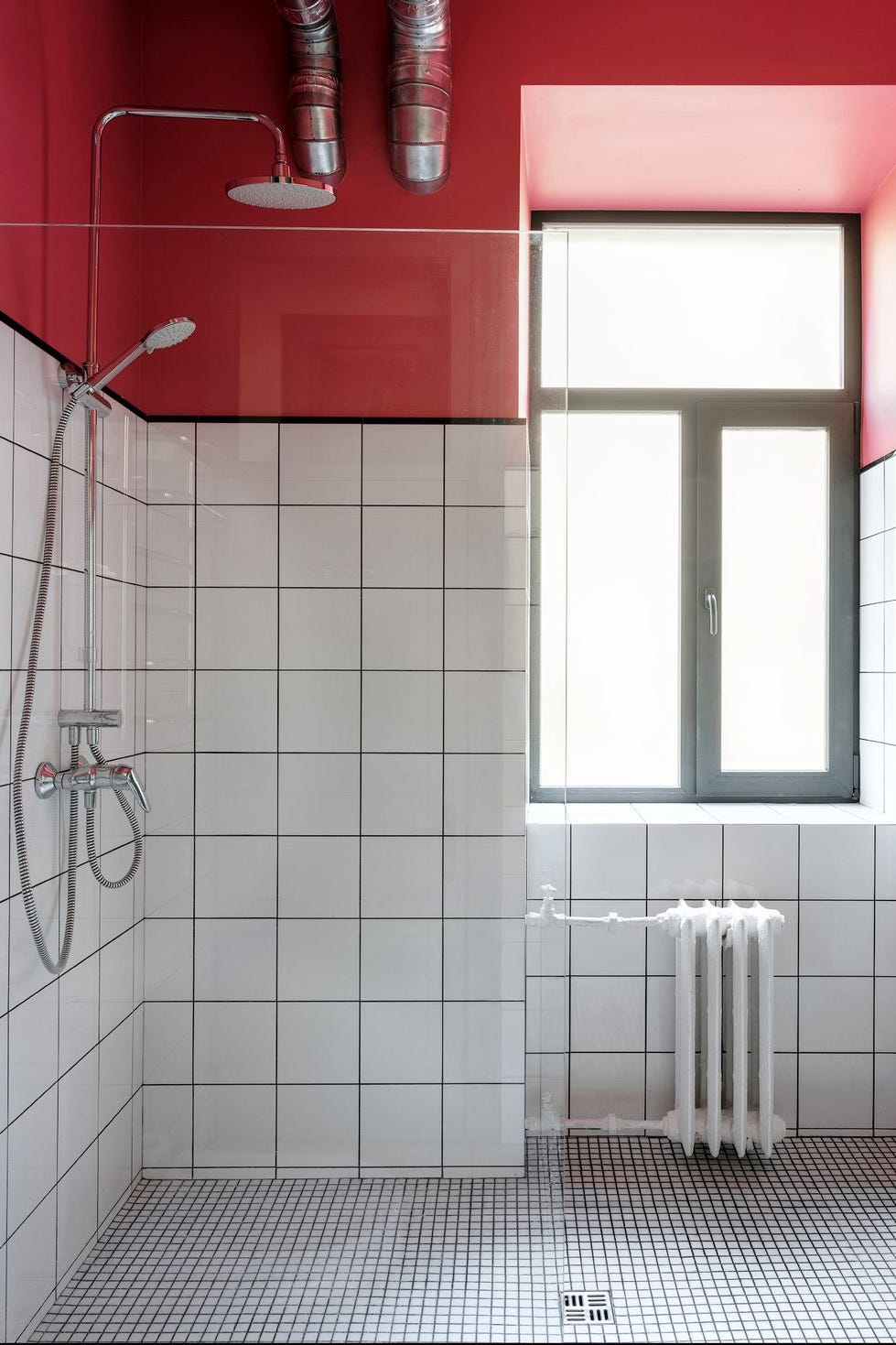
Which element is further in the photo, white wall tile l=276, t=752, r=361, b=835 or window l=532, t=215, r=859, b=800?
window l=532, t=215, r=859, b=800

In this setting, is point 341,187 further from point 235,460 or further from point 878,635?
point 878,635

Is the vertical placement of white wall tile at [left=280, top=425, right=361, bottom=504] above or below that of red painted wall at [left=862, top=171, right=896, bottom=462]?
below

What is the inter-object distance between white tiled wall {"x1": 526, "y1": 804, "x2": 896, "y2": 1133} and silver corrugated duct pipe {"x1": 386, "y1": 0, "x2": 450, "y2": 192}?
1.61m

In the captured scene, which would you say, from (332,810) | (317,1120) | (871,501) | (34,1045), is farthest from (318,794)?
(871,501)

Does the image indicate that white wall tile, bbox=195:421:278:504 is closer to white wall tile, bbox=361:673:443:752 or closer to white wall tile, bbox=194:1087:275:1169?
white wall tile, bbox=361:673:443:752

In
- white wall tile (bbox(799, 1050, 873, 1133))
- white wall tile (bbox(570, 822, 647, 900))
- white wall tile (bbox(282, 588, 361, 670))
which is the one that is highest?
white wall tile (bbox(282, 588, 361, 670))

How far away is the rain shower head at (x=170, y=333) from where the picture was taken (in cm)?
139

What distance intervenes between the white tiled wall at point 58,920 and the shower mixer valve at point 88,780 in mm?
22

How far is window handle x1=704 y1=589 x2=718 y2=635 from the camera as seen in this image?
2.62 metres

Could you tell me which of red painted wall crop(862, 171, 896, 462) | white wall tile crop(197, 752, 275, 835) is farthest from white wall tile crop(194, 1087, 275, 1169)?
red painted wall crop(862, 171, 896, 462)

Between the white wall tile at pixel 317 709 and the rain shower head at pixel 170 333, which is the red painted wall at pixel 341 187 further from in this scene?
the white wall tile at pixel 317 709

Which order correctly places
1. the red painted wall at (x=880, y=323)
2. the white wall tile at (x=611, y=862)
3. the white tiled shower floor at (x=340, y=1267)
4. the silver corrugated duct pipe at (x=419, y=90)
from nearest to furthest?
the white tiled shower floor at (x=340, y=1267)
the silver corrugated duct pipe at (x=419, y=90)
the white wall tile at (x=611, y=862)
the red painted wall at (x=880, y=323)

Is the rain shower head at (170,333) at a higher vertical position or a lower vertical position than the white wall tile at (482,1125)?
higher

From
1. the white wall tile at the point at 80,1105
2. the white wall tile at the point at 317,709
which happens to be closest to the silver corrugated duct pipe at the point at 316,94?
the white wall tile at the point at 317,709
